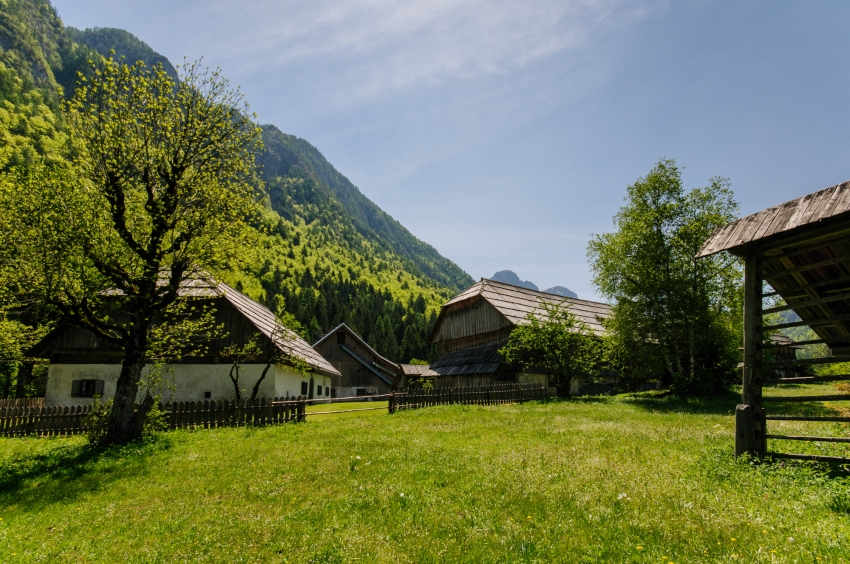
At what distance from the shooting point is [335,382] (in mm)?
61375

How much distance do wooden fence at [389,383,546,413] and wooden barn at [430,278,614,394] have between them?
22.7 ft

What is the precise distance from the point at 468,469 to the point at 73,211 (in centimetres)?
1510

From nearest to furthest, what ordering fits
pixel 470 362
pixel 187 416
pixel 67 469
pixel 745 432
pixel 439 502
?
pixel 439 502, pixel 745 432, pixel 67 469, pixel 187 416, pixel 470 362

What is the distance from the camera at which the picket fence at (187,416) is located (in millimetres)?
20422

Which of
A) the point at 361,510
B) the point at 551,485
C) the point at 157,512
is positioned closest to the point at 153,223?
the point at 157,512

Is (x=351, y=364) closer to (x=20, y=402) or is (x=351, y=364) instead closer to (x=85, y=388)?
(x=85, y=388)

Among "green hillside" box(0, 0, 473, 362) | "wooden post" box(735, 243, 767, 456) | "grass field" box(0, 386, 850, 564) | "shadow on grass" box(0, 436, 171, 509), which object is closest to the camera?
"grass field" box(0, 386, 850, 564)

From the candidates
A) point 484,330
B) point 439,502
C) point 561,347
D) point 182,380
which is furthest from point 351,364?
point 439,502

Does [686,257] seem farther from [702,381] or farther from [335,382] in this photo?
[335,382]

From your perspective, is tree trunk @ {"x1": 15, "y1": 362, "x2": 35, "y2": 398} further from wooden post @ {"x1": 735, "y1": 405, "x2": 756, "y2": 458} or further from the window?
wooden post @ {"x1": 735, "y1": 405, "x2": 756, "y2": 458}

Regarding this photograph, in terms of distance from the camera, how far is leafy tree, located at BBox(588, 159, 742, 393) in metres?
29.7

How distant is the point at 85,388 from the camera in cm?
2931

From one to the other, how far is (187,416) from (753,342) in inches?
837

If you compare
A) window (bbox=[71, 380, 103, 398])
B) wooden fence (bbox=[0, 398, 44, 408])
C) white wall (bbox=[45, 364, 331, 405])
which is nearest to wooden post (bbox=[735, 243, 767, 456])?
white wall (bbox=[45, 364, 331, 405])
